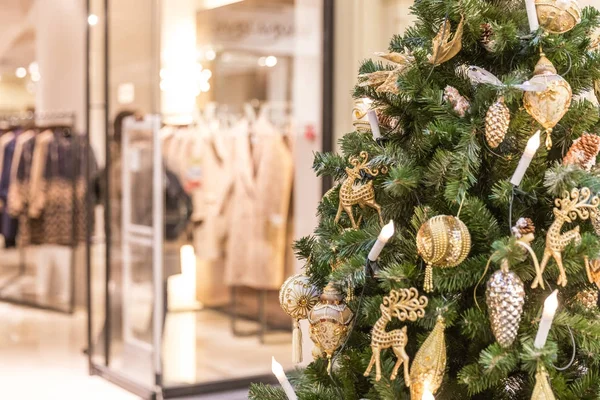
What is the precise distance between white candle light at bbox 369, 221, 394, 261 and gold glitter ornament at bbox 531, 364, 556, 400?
28cm

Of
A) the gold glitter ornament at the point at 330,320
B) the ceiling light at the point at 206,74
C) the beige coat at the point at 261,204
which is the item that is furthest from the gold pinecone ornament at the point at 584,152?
the ceiling light at the point at 206,74

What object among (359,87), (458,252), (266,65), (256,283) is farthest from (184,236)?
(458,252)

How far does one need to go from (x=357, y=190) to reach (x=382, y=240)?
19 cm

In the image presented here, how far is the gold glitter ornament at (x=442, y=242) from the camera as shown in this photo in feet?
4.15

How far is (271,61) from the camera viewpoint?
5758 millimetres

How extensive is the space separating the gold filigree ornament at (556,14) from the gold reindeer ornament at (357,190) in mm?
344

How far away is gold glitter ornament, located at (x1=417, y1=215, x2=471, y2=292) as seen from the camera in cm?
126

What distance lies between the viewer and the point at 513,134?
1408 millimetres

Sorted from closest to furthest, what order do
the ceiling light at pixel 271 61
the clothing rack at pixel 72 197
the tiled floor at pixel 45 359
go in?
1. the tiled floor at pixel 45 359
2. the ceiling light at pixel 271 61
3. the clothing rack at pixel 72 197

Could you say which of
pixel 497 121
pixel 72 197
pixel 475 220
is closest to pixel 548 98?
pixel 497 121

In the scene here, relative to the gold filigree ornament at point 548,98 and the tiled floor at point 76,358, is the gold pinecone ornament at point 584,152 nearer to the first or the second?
the gold filigree ornament at point 548,98

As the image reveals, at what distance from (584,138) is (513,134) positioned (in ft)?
0.35

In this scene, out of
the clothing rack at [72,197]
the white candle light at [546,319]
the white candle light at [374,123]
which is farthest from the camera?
the clothing rack at [72,197]

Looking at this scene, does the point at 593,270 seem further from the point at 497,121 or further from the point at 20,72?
the point at 20,72
